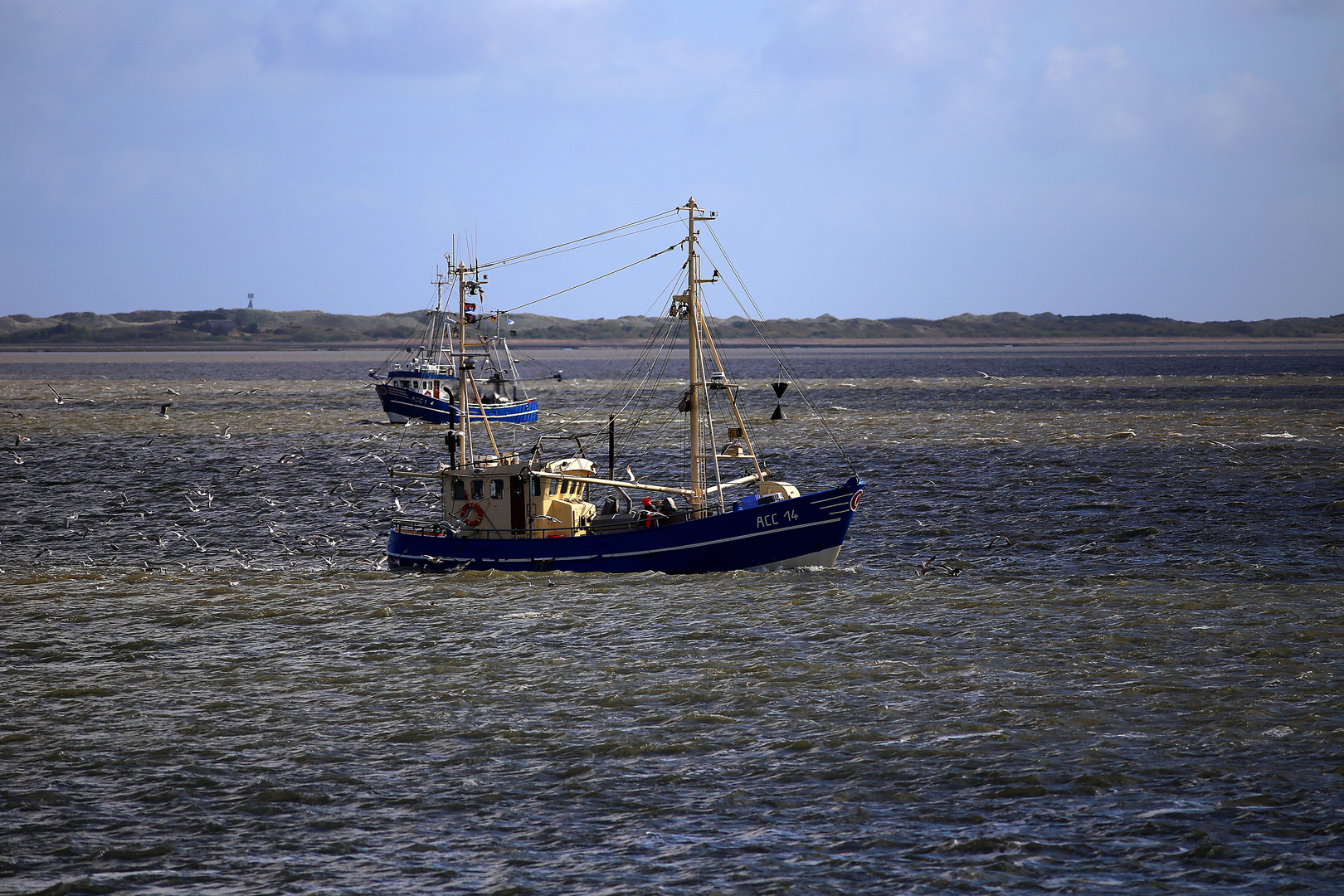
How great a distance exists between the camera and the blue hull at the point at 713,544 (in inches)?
1271

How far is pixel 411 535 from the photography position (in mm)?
34281

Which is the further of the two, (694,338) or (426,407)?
Answer: (426,407)

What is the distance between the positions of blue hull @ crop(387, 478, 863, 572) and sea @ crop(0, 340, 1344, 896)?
862 millimetres

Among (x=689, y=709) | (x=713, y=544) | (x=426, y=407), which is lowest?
(x=689, y=709)

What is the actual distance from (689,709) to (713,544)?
41.1 ft

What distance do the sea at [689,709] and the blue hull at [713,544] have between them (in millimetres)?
862

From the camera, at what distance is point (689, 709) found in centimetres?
2039

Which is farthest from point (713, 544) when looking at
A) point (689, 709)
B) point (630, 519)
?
point (689, 709)

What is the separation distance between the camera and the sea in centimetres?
1439

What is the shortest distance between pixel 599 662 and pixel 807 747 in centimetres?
637

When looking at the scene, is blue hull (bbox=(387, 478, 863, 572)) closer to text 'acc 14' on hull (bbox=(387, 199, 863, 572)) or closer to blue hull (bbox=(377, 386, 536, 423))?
text 'acc 14' on hull (bbox=(387, 199, 863, 572))

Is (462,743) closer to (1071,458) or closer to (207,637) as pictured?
(207,637)

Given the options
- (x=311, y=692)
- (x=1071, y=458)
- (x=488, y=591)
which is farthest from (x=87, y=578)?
(x=1071, y=458)

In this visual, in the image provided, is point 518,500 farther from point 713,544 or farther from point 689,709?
point 689,709
